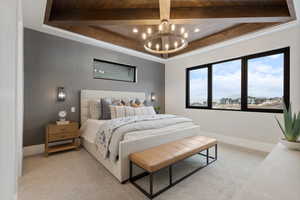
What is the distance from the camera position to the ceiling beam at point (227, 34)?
9.71 feet

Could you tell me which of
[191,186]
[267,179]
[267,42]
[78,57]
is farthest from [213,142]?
[78,57]

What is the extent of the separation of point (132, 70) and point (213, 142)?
3377 mm

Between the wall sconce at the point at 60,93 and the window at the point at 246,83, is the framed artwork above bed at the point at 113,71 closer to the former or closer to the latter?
the wall sconce at the point at 60,93

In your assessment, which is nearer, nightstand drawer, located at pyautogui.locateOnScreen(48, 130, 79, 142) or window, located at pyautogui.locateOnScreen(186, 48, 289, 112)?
nightstand drawer, located at pyautogui.locateOnScreen(48, 130, 79, 142)

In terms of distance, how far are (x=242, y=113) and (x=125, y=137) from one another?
10.2 ft

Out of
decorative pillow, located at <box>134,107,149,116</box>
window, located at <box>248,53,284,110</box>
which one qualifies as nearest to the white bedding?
decorative pillow, located at <box>134,107,149,116</box>

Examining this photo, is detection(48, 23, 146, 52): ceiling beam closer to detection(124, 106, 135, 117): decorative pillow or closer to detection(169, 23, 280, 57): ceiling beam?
detection(169, 23, 280, 57): ceiling beam

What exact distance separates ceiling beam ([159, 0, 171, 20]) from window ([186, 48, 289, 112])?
2492 millimetres

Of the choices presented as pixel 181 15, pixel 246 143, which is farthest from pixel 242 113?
pixel 181 15

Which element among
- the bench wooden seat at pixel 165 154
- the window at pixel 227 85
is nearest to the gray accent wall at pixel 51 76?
the bench wooden seat at pixel 165 154

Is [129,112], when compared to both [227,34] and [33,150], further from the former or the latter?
[227,34]

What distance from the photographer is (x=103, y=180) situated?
6.36 ft

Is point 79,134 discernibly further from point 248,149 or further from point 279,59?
point 279,59

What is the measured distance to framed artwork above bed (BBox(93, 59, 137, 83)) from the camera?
3799 millimetres
